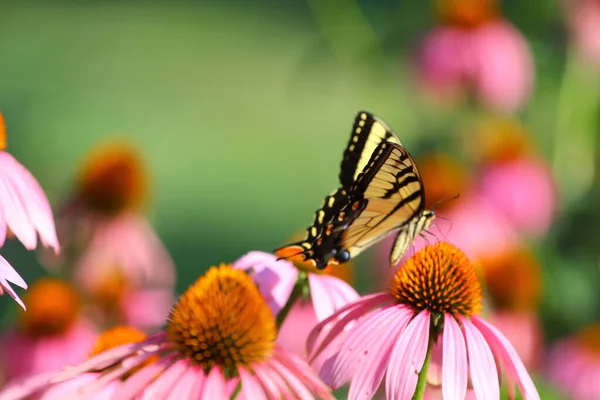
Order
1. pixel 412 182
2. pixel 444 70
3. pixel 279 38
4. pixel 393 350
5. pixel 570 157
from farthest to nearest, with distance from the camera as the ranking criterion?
pixel 279 38 → pixel 570 157 → pixel 444 70 → pixel 412 182 → pixel 393 350

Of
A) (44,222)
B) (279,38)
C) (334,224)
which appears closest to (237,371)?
(44,222)

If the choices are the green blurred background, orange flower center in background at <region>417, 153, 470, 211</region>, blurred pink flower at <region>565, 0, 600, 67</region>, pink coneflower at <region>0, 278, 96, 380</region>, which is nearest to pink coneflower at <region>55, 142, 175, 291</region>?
the green blurred background

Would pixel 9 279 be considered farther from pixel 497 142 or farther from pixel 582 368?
pixel 497 142

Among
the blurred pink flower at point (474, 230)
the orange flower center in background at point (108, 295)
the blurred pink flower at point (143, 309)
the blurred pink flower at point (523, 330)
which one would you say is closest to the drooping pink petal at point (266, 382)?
the blurred pink flower at point (143, 309)

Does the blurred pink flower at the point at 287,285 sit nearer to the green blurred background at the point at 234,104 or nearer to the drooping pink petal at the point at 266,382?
the drooping pink petal at the point at 266,382

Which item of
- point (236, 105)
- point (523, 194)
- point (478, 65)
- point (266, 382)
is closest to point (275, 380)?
point (266, 382)

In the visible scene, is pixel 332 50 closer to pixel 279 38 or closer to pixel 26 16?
pixel 279 38
